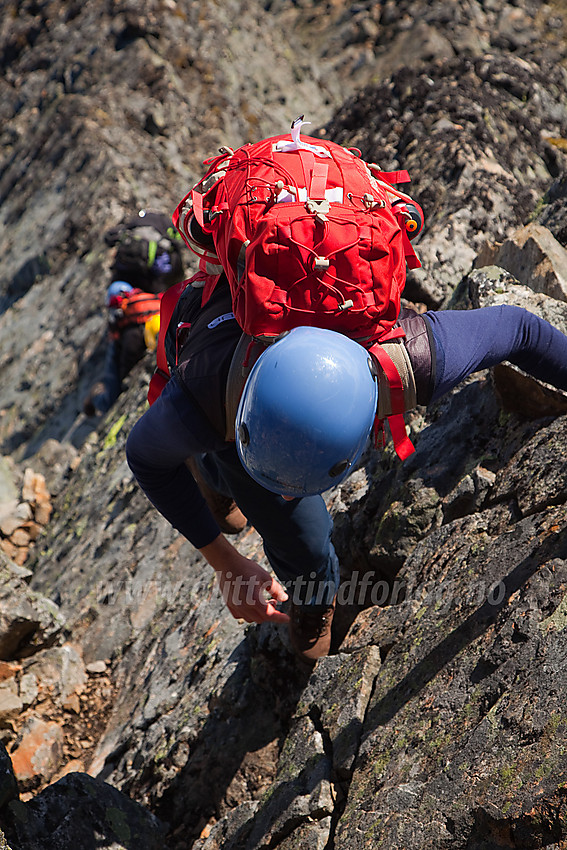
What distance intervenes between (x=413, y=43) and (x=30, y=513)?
15.1 m

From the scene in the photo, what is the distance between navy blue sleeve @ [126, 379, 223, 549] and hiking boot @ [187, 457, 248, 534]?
5.38ft

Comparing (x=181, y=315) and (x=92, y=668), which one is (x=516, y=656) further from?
(x=92, y=668)

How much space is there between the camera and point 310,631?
4328 millimetres

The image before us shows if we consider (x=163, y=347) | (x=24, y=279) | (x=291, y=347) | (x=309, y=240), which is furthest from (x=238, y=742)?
(x=24, y=279)

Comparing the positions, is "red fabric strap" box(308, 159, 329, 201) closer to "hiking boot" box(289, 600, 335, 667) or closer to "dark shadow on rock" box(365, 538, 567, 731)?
"dark shadow on rock" box(365, 538, 567, 731)

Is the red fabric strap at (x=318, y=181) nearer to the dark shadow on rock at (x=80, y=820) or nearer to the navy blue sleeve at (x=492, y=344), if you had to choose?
the navy blue sleeve at (x=492, y=344)

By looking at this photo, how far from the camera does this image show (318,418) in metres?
2.67

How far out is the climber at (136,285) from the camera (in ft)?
34.1

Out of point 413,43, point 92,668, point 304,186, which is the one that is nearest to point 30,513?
point 92,668

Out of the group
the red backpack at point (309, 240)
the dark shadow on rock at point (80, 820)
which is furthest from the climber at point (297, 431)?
the dark shadow on rock at point (80, 820)

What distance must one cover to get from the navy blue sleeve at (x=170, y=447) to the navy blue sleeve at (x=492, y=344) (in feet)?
3.80

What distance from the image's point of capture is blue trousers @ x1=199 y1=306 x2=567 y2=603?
319 centimetres

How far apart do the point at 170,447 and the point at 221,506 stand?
2.39m

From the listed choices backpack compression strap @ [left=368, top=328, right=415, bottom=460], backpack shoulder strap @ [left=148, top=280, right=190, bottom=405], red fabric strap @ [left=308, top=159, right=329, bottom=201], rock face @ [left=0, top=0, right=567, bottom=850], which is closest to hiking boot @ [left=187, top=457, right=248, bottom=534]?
rock face @ [left=0, top=0, right=567, bottom=850]
